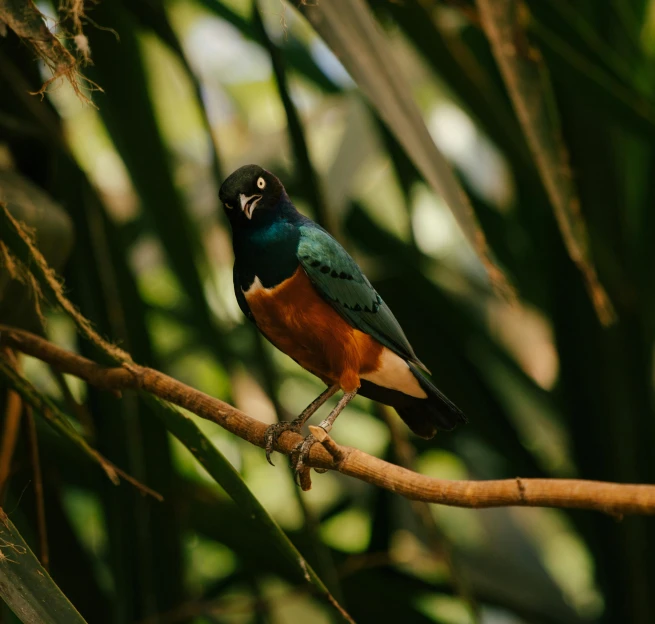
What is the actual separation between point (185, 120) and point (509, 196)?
1412 mm

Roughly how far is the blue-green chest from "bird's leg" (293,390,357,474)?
0.14m

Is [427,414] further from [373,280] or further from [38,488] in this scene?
[373,280]

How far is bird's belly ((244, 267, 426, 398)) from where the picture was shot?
0.94m

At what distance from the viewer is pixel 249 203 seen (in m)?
0.79

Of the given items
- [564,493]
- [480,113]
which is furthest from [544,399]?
[564,493]

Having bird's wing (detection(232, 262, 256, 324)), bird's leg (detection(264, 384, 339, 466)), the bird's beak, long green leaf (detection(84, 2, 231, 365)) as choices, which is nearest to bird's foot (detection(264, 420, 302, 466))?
bird's leg (detection(264, 384, 339, 466))

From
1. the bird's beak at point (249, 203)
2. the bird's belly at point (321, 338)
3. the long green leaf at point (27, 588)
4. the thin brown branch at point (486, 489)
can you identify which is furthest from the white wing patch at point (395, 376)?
the long green leaf at point (27, 588)

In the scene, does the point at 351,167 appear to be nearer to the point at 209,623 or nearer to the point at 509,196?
the point at 509,196

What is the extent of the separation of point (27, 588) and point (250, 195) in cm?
40

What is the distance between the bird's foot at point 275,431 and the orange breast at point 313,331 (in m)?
0.08

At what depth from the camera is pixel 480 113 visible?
1.57 m

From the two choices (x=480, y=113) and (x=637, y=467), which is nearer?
(x=480, y=113)

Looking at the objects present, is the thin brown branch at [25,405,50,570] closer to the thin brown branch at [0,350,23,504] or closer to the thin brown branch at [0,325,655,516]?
the thin brown branch at [0,350,23,504]

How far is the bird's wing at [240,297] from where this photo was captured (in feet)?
2.95
